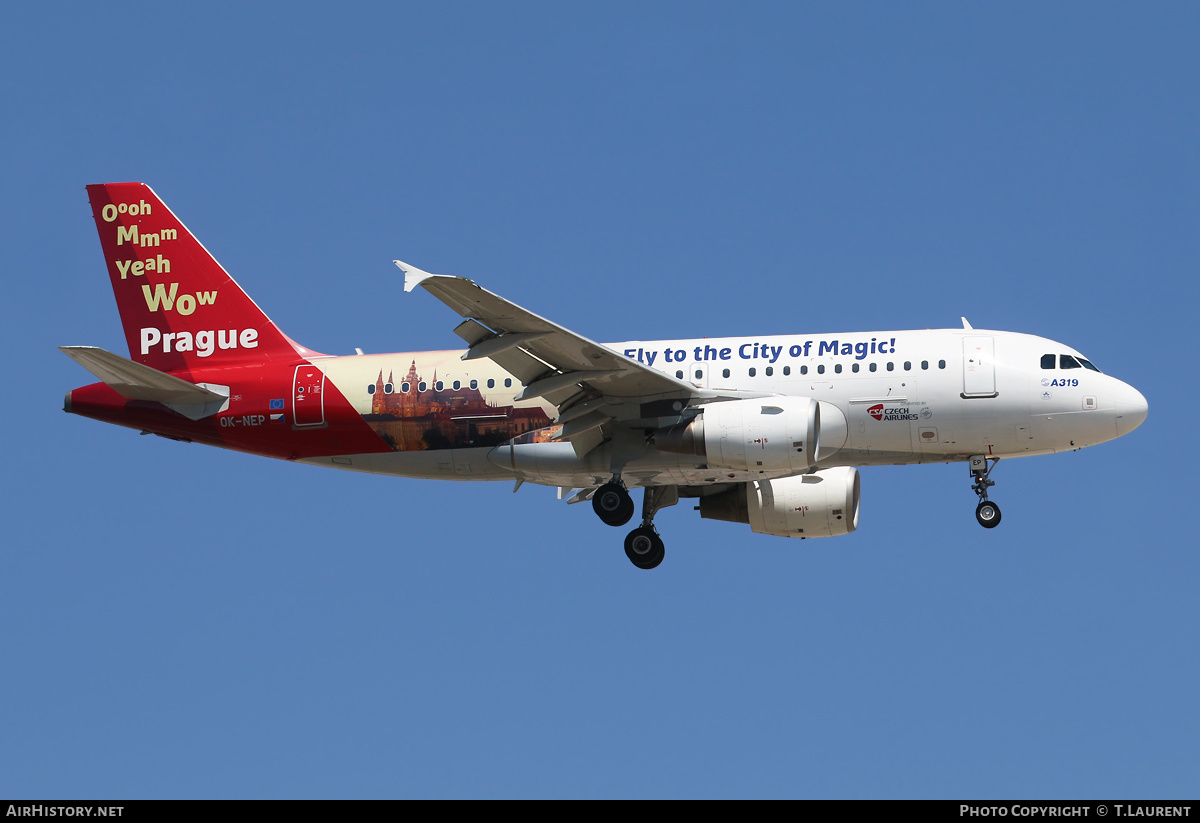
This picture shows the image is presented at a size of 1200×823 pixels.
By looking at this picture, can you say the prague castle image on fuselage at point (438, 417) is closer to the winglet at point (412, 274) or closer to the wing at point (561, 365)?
the wing at point (561, 365)

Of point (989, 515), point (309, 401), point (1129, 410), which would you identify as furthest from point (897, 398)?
point (309, 401)

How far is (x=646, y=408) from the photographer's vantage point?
33.4 m

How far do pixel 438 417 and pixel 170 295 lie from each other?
824 cm

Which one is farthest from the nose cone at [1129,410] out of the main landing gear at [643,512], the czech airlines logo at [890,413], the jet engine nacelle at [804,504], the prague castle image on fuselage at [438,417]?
the prague castle image on fuselage at [438,417]

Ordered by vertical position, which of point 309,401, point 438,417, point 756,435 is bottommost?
point 756,435

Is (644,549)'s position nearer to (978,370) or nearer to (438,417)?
(438,417)

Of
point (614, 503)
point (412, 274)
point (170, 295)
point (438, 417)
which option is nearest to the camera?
point (412, 274)

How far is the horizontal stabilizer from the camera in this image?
34.2 m

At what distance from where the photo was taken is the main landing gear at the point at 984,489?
3372 cm

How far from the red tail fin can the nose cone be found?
18.7 metres

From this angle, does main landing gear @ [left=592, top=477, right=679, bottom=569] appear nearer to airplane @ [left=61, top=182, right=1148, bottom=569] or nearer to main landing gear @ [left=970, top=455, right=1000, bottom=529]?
airplane @ [left=61, top=182, right=1148, bottom=569]

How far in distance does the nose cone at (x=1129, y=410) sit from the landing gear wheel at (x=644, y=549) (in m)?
10.5

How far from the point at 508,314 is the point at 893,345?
905 cm

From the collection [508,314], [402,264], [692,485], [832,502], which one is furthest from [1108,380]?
[402,264]
